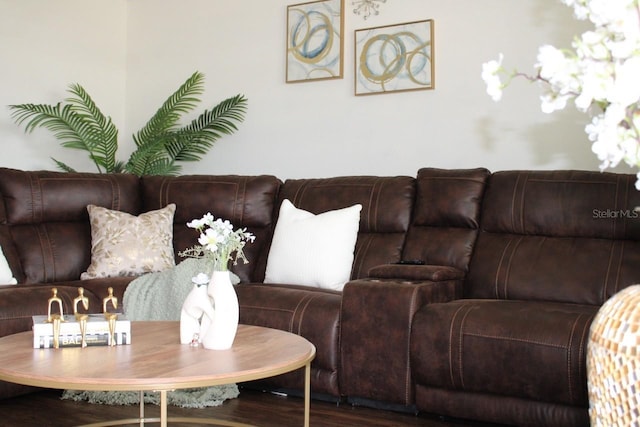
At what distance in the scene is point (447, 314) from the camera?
2.95 meters

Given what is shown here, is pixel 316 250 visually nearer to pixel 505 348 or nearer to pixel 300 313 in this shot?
pixel 300 313

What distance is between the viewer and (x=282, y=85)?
4.83 metres

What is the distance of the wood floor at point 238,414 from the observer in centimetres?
296

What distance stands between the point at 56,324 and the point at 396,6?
9.52ft

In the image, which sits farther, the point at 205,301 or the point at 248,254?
the point at 248,254

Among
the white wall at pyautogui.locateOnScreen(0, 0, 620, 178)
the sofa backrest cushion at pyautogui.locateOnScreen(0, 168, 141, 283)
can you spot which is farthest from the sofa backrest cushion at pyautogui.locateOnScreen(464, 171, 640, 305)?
the sofa backrest cushion at pyautogui.locateOnScreen(0, 168, 141, 283)

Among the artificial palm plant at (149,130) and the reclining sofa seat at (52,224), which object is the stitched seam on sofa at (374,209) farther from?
the artificial palm plant at (149,130)

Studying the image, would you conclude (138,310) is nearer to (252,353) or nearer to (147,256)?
(147,256)

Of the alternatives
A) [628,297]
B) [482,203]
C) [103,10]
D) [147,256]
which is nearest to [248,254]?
[147,256]

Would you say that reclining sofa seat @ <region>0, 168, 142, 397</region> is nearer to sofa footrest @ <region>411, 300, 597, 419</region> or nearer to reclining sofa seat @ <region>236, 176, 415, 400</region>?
reclining sofa seat @ <region>236, 176, 415, 400</region>

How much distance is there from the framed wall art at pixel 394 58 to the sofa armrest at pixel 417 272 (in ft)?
4.40

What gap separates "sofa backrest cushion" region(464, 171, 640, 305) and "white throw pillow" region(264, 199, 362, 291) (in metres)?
0.60

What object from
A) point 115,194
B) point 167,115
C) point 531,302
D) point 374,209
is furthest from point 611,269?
point 167,115

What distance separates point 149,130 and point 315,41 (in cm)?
120
